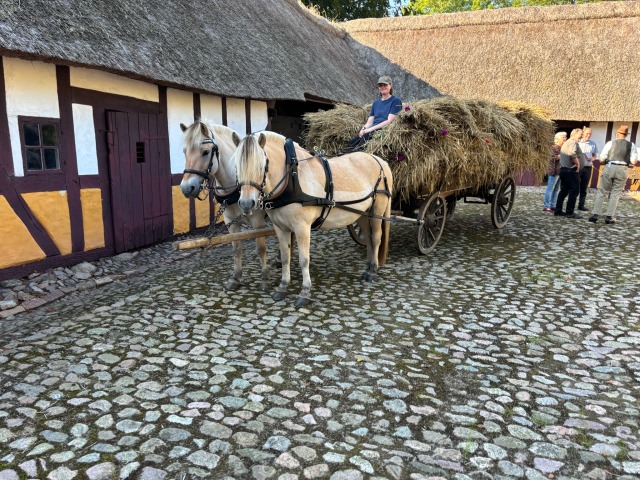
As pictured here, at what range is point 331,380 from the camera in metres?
3.04

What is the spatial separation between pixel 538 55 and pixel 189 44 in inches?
550

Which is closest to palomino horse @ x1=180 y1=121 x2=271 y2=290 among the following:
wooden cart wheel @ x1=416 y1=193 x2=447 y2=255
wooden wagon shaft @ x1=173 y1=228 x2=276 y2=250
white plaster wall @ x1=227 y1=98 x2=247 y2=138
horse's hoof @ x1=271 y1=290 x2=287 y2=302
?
Result: wooden wagon shaft @ x1=173 y1=228 x2=276 y2=250

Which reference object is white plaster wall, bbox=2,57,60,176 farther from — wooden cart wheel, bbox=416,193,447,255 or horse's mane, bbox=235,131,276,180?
wooden cart wheel, bbox=416,193,447,255

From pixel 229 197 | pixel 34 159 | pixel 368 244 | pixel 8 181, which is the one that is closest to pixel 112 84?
pixel 34 159

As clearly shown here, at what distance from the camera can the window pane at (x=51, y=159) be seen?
535 centimetres

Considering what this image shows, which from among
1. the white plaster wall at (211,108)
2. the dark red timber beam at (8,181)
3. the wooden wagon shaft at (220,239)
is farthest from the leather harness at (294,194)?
the white plaster wall at (211,108)

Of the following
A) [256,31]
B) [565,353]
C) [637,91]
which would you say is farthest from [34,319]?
[637,91]

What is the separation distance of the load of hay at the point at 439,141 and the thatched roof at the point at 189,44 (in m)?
2.18

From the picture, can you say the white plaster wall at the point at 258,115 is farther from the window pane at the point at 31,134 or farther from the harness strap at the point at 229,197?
the harness strap at the point at 229,197

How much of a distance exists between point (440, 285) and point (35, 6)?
5641 millimetres

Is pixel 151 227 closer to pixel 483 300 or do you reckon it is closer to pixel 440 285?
pixel 440 285

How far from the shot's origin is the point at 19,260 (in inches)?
196

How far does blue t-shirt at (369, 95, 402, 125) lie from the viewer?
18.7 ft

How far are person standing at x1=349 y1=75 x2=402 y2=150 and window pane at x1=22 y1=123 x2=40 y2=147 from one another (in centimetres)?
388
